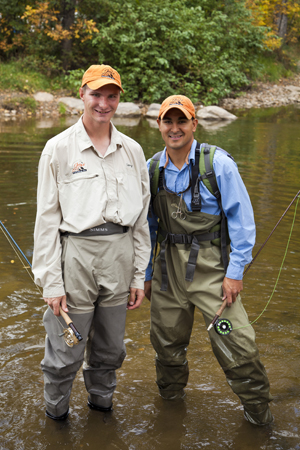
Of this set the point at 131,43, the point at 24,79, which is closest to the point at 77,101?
the point at 24,79

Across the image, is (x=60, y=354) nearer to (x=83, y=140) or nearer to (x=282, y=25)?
(x=83, y=140)

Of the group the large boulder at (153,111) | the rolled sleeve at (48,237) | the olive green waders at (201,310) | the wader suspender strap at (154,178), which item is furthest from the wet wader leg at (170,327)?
the large boulder at (153,111)

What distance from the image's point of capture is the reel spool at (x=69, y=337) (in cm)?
263

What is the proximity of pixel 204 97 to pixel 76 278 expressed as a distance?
21289mm

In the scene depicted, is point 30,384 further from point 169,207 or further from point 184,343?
point 169,207

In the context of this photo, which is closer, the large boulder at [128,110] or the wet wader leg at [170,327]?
the wet wader leg at [170,327]

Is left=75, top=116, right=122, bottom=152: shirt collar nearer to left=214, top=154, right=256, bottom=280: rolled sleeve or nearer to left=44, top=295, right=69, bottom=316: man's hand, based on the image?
left=214, top=154, right=256, bottom=280: rolled sleeve

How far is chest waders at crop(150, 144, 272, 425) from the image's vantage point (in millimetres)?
2785

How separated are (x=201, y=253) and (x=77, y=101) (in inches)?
687

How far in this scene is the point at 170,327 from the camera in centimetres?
Answer: 304

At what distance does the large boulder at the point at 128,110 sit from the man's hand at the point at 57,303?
56.4 ft

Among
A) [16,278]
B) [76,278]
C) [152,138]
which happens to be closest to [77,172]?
[76,278]

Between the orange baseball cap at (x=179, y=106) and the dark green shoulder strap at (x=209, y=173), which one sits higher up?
the orange baseball cap at (x=179, y=106)

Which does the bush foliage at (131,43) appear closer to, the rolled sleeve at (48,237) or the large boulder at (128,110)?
the large boulder at (128,110)
